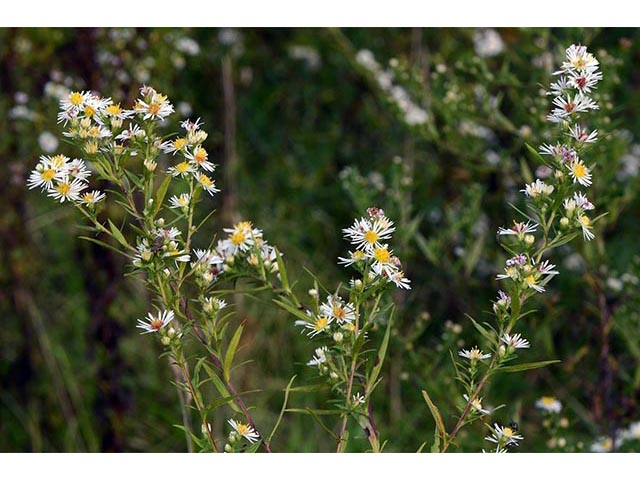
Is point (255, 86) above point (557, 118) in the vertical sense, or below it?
above

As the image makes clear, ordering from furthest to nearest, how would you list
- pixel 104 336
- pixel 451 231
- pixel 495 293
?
pixel 495 293 → pixel 104 336 → pixel 451 231

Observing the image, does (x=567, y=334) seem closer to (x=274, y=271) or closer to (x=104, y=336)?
(x=104, y=336)

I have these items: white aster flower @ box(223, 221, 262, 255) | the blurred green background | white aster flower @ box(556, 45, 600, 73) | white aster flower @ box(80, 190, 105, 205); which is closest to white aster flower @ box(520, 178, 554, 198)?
white aster flower @ box(556, 45, 600, 73)

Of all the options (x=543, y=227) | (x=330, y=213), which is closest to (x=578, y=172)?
(x=543, y=227)

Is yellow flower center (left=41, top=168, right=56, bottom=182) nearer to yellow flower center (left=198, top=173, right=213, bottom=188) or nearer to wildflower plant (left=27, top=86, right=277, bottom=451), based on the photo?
wildflower plant (left=27, top=86, right=277, bottom=451)

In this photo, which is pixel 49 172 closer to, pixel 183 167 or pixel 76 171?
pixel 76 171

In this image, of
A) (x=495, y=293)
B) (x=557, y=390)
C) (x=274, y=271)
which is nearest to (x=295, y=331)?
(x=495, y=293)
